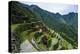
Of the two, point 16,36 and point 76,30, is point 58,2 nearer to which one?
point 76,30

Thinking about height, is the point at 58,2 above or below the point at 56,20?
above

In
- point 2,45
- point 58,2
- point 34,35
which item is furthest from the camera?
point 58,2

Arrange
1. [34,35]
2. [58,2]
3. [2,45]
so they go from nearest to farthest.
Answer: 1. [2,45]
2. [34,35]
3. [58,2]

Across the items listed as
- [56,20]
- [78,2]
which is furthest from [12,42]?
[78,2]

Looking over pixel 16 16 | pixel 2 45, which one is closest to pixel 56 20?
pixel 16 16

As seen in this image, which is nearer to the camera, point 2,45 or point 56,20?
point 2,45

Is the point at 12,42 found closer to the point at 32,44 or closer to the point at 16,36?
the point at 16,36

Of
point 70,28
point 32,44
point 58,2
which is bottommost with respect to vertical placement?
point 32,44
